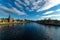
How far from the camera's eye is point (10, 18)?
139m
